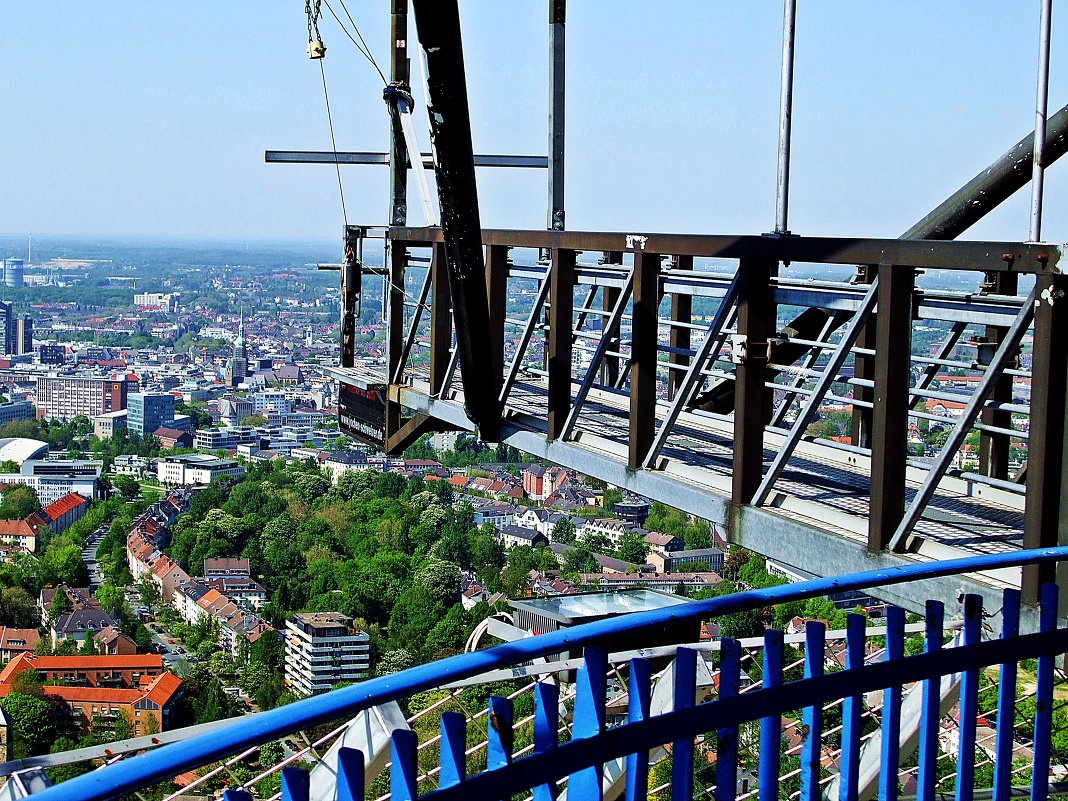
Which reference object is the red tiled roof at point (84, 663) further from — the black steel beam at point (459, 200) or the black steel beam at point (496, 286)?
the black steel beam at point (459, 200)

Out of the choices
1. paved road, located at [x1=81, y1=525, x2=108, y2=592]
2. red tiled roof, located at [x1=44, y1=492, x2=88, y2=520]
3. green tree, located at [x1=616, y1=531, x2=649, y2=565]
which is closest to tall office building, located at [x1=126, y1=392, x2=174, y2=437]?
red tiled roof, located at [x1=44, y1=492, x2=88, y2=520]

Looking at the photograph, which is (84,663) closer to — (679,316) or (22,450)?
(679,316)

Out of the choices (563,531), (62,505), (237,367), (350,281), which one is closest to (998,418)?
(350,281)

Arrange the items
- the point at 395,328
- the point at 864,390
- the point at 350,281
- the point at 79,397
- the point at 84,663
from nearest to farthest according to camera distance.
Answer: the point at 864,390 < the point at 395,328 < the point at 350,281 < the point at 84,663 < the point at 79,397

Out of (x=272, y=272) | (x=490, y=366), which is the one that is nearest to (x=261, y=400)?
(x=272, y=272)

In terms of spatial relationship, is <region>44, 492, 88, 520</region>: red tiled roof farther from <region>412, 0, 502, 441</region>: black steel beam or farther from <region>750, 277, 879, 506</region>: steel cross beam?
<region>750, 277, 879, 506</region>: steel cross beam

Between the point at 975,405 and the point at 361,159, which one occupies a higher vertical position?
the point at 361,159

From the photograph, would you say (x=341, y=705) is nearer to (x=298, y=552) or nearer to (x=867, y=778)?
(x=867, y=778)
